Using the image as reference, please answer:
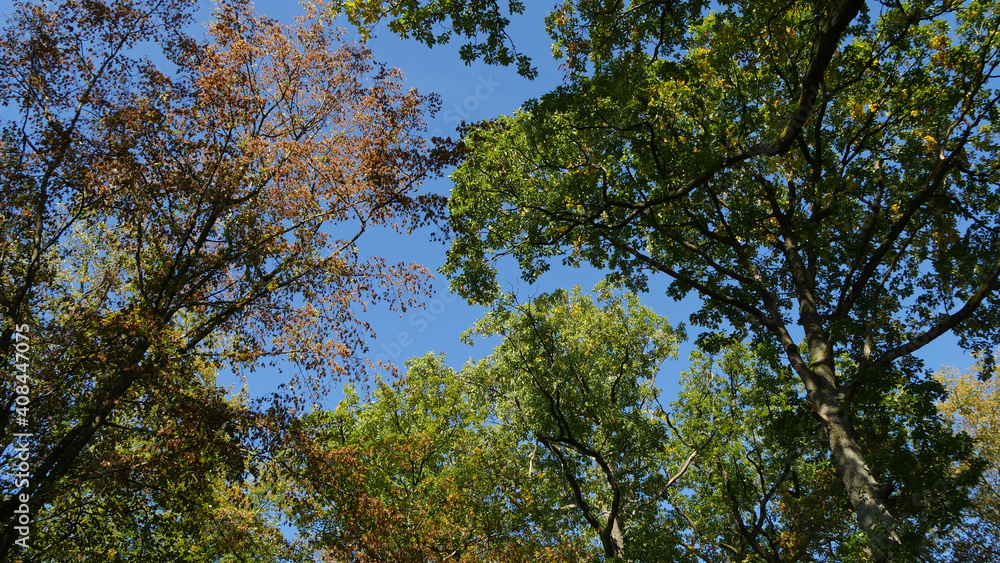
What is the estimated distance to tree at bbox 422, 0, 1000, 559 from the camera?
10.6 m

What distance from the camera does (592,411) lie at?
1723 centimetres

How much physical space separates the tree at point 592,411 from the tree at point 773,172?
424 cm

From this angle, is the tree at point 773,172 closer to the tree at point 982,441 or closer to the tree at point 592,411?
the tree at point 592,411

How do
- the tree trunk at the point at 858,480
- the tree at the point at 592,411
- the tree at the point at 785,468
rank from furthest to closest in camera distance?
the tree at the point at 592,411
the tree at the point at 785,468
the tree trunk at the point at 858,480

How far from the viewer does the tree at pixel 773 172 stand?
10.6 metres

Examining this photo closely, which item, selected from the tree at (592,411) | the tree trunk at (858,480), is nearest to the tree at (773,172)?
the tree trunk at (858,480)

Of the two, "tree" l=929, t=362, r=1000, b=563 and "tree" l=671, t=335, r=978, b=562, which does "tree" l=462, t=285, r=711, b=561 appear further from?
"tree" l=929, t=362, r=1000, b=563

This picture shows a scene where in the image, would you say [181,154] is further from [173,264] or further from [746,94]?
[746,94]

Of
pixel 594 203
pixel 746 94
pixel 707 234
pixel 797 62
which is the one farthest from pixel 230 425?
pixel 797 62

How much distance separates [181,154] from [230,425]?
16.7 feet

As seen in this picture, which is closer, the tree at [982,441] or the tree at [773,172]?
the tree at [773,172]

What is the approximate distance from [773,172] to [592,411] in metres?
8.63

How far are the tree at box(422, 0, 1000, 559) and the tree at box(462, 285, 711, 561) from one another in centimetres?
424

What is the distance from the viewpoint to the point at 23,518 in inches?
299
